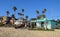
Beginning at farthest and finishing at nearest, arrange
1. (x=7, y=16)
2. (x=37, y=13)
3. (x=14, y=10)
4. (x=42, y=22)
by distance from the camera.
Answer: (x=7, y=16), (x=37, y=13), (x=14, y=10), (x=42, y=22)

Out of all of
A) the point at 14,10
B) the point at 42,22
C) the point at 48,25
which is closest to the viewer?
the point at 48,25

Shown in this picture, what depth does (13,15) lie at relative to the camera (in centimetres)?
9162

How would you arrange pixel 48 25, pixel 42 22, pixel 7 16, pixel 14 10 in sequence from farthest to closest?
pixel 7 16 < pixel 14 10 < pixel 42 22 < pixel 48 25

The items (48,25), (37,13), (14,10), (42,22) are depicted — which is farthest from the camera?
(37,13)

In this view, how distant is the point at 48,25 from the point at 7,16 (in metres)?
60.5

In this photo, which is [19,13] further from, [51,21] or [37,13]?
[51,21]

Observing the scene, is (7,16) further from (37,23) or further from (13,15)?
→ (37,23)

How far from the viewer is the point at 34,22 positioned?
53.0m

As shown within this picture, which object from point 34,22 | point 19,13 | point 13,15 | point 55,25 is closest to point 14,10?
point 13,15

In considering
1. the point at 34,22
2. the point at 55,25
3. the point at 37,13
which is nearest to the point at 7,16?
the point at 37,13

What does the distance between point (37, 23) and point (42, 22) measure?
6.13 ft

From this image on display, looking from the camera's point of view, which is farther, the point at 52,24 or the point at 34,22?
the point at 34,22

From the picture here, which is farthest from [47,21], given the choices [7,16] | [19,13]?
[7,16]

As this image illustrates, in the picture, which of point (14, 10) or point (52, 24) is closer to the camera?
point (52, 24)
